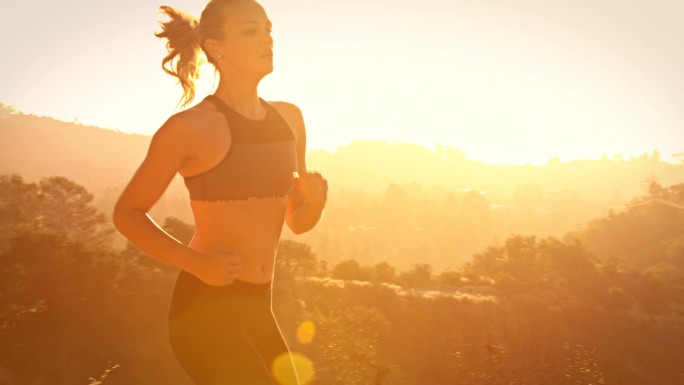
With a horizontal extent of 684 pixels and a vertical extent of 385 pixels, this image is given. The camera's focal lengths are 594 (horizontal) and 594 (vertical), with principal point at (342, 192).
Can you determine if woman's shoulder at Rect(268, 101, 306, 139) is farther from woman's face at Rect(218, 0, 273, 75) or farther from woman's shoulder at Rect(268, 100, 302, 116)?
woman's face at Rect(218, 0, 273, 75)

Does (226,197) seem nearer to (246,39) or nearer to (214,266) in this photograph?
(214,266)

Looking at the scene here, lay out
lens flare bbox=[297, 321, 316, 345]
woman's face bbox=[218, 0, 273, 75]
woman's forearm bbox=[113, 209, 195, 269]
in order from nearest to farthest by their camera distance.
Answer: woman's forearm bbox=[113, 209, 195, 269]
woman's face bbox=[218, 0, 273, 75]
lens flare bbox=[297, 321, 316, 345]

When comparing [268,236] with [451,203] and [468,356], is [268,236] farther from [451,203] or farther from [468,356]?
[451,203]

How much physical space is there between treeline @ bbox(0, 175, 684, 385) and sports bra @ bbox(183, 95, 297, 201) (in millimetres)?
21681

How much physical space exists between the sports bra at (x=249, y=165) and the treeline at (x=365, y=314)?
21.7 m

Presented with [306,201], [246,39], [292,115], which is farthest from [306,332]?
[246,39]

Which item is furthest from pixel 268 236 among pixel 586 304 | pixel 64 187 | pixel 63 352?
pixel 64 187

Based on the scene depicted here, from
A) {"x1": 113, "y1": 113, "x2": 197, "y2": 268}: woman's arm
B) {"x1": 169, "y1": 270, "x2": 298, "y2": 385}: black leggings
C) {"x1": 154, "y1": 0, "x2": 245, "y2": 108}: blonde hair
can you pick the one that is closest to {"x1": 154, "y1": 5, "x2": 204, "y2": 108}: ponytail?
{"x1": 154, "y1": 0, "x2": 245, "y2": 108}: blonde hair

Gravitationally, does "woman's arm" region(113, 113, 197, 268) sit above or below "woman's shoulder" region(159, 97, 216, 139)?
below

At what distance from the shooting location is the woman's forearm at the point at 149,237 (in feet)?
7.34

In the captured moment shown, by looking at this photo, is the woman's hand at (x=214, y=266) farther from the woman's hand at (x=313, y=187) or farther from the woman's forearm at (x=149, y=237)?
the woman's hand at (x=313, y=187)

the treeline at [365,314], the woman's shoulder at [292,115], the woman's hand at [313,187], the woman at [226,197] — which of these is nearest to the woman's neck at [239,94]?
the woman at [226,197]

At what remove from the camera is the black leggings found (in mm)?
2367

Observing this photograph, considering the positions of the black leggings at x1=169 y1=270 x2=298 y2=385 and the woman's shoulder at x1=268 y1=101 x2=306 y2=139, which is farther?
the woman's shoulder at x1=268 y1=101 x2=306 y2=139
